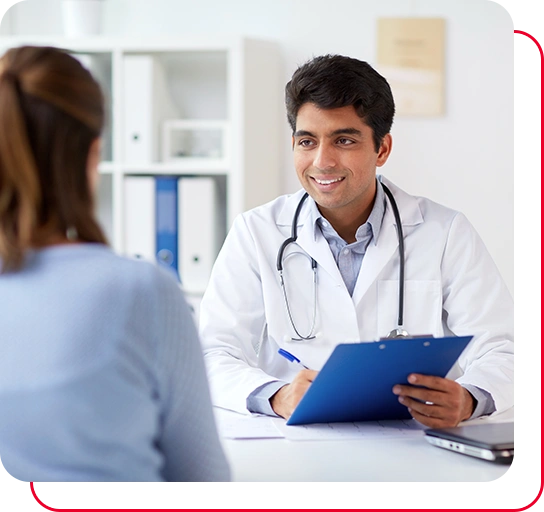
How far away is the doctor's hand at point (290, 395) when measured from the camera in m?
1.25

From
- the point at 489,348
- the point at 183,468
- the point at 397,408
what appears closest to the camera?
the point at 183,468

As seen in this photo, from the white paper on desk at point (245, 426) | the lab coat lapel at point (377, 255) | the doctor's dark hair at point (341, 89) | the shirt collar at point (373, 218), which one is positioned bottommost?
the white paper on desk at point (245, 426)

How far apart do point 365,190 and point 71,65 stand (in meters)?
1.02

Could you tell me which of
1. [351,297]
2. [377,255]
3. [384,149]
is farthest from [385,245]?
[384,149]

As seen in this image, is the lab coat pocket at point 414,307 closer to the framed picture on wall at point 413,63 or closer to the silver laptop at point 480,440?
the silver laptop at point 480,440

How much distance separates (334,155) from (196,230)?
1.01 meters

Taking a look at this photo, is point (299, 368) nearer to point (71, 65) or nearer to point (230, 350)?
point (230, 350)

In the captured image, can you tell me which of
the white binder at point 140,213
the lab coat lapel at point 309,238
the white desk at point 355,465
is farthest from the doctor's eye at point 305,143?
the white binder at point 140,213

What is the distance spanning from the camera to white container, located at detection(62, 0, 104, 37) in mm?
2633

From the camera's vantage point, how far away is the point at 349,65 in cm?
167

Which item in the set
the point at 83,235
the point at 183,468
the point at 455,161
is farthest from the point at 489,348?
the point at 455,161

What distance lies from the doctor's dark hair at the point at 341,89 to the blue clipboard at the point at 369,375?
2.30 ft

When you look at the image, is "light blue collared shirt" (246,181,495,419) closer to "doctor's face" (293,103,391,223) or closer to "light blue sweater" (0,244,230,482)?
"doctor's face" (293,103,391,223)

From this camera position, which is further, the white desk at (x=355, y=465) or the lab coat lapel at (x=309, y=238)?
the lab coat lapel at (x=309, y=238)
